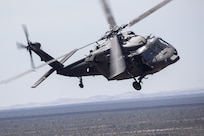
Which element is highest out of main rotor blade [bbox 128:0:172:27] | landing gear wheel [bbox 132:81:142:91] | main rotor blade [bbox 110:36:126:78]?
main rotor blade [bbox 128:0:172:27]

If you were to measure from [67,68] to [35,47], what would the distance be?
4.30 m

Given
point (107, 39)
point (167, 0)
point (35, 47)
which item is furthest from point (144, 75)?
point (35, 47)

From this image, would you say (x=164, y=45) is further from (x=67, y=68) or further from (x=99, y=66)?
(x=67, y=68)

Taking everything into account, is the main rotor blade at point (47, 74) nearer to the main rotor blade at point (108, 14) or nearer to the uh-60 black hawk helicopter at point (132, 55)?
the uh-60 black hawk helicopter at point (132, 55)

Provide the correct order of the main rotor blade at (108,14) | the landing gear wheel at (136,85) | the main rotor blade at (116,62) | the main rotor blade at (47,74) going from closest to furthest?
the main rotor blade at (116,62) < the main rotor blade at (108,14) < the landing gear wheel at (136,85) < the main rotor blade at (47,74)

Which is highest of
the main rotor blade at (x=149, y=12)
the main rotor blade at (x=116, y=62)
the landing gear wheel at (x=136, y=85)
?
the main rotor blade at (x=149, y=12)

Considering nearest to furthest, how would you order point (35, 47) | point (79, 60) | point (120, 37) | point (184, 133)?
point (120, 37) → point (79, 60) → point (35, 47) → point (184, 133)

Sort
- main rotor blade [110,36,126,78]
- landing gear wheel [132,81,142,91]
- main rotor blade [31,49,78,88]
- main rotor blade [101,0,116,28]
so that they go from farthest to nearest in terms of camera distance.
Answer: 1. main rotor blade [31,49,78,88]
2. landing gear wheel [132,81,142,91]
3. main rotor blade [101,0,116,28]
4. main rotor blade [110,36,126,78]

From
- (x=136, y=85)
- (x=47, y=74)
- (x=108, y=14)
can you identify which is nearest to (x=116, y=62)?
(x=108, y=14)

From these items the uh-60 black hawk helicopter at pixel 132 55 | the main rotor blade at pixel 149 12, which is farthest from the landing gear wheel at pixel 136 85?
the main rotor blade at pixel 149 12

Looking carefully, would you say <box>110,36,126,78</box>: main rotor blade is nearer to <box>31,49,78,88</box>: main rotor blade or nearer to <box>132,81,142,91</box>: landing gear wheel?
<box>132,81,142,91</box>: landing gear wheel

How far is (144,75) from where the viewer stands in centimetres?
3056

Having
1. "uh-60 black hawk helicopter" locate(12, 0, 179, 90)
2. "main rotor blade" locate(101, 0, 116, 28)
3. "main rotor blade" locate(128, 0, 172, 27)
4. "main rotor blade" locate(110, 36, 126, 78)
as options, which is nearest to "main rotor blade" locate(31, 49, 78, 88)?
"uh-60 black hawk helicopter" locate(12, 0, 179, 90)

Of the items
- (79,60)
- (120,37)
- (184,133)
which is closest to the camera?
(120,37)
